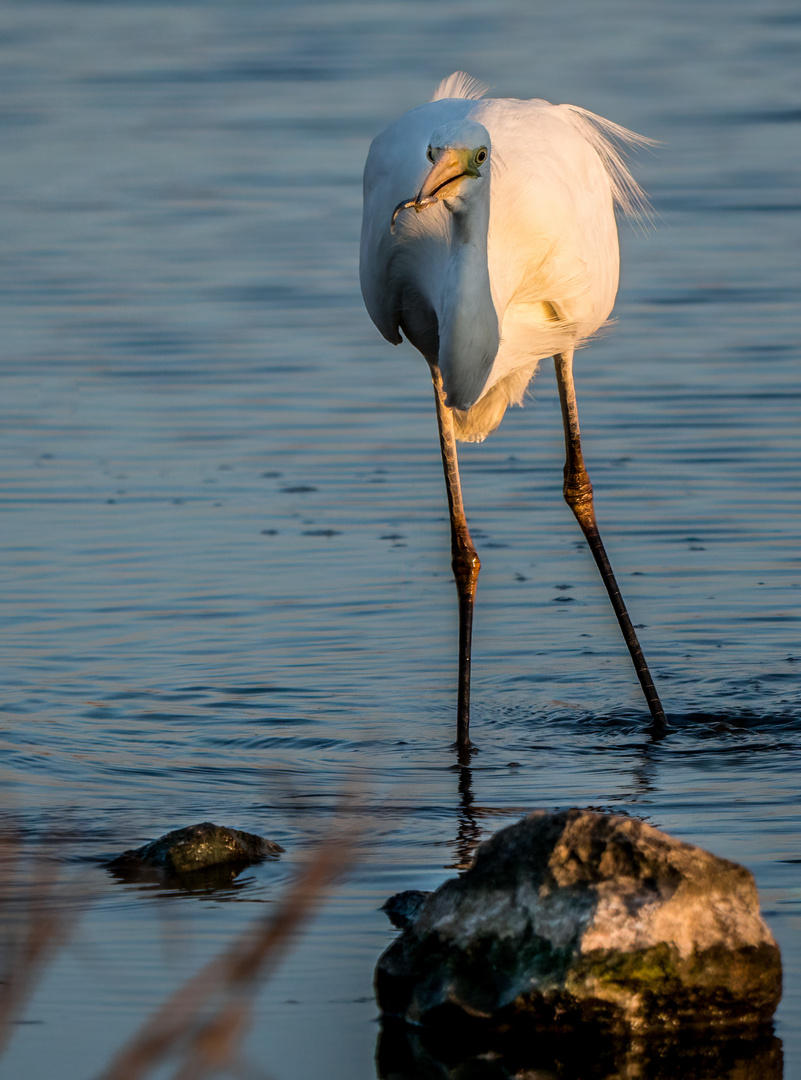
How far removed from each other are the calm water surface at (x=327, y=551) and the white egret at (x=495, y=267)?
54cm

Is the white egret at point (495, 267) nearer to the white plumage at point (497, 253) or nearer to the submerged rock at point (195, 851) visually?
the white plumage at point (497, 253)

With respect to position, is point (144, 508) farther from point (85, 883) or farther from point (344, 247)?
point (344, 247)

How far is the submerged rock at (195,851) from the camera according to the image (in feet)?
15.9

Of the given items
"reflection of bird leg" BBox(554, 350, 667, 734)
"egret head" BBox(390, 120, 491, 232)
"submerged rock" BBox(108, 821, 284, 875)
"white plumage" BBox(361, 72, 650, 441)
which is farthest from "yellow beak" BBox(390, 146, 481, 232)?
"submerged rock" BBox(108, 821, 284, 875)

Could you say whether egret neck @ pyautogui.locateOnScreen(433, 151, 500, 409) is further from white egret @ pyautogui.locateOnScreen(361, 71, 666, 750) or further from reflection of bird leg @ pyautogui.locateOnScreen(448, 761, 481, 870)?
reflection of bird leg @ pyautogui.locateOnScreen(448, 761, 481, 870)

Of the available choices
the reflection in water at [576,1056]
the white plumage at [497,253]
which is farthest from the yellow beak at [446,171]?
the reflection in water at [576,1056]

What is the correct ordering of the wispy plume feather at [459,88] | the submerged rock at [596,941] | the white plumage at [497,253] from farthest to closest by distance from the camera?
1. the wispy plume feather at [459,88]
2. the white plumage at [497,253]
3. the submerged rock at [596,941]

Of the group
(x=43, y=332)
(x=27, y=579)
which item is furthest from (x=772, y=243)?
(x=27, y=579)

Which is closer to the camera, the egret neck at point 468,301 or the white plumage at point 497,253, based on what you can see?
the egret neck at point 468,301

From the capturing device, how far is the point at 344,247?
1417cm

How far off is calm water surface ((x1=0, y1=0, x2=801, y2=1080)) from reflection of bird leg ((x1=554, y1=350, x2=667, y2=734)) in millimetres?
141

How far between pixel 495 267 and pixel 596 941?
3438 mm

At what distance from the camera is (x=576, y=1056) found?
3721 millimetres

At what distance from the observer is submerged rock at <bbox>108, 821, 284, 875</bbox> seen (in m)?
4.86
